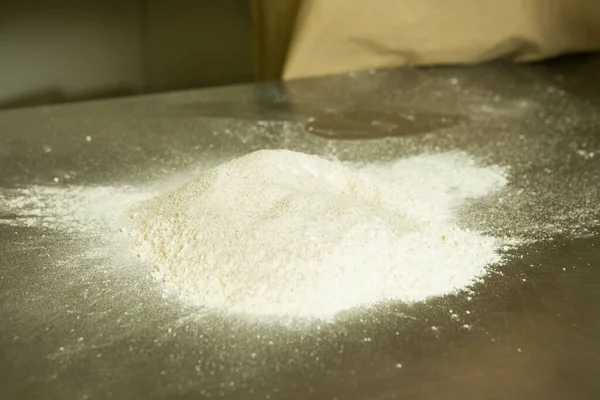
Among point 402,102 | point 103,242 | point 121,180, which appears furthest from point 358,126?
point 103,242

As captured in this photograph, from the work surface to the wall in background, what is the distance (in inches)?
14.2

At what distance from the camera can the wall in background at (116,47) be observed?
1.40 metres

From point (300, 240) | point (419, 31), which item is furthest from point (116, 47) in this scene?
point (300, 240)

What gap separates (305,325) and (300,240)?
0.29ft

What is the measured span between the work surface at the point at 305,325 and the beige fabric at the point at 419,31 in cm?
21

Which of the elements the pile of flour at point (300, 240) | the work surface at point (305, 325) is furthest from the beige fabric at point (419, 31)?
the pile of flour at point (300, 240)

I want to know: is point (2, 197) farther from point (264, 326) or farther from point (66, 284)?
point (264, 326)

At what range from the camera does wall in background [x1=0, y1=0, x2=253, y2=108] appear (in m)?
1.40

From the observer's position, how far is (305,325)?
57cm

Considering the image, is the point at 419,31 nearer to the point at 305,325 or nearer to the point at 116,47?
the point at 116,47

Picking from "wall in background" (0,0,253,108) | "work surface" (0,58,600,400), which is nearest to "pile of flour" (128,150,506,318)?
"work surface" (0,58,600,400)

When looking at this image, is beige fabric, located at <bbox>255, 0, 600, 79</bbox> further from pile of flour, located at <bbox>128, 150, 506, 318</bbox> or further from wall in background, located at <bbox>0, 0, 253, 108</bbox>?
pile of flour, located at <bbox>128, 150, 506, 318</bbox>

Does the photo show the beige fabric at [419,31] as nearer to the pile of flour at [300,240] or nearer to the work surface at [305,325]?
the work surface at [305,325]

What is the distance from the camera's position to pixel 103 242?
0.71 metres
